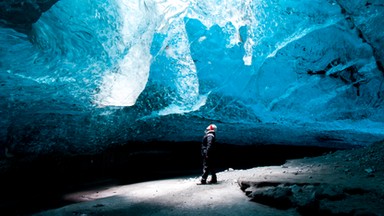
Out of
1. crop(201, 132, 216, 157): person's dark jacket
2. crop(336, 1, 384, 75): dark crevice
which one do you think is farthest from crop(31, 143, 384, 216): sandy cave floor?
crop(336, 1, 384, 75): dark crevice

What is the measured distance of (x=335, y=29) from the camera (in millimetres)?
6082

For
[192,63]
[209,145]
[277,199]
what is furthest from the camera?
[192,63]

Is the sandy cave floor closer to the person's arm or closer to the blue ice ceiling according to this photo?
the person's arm

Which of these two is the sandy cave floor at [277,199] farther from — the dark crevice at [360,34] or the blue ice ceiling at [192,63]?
the blue ice ceiling at [192,63]

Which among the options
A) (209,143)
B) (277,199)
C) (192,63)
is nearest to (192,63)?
(192,63)

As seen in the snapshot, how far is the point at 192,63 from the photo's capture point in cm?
723

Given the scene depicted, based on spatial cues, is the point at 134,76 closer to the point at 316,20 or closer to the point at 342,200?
the point at 316,20

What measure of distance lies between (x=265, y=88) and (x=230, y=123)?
246 centimetres

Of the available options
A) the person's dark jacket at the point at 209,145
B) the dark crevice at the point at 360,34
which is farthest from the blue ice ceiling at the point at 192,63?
the person's dark jacket at the point at 209,145

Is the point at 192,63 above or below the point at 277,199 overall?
above

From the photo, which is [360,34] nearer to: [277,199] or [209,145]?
[209,145]

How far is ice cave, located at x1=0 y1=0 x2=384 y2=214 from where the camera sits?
5637mm

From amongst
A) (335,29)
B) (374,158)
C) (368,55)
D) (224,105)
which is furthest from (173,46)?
(374,158)

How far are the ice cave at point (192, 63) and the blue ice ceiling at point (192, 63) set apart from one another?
0.09ft
